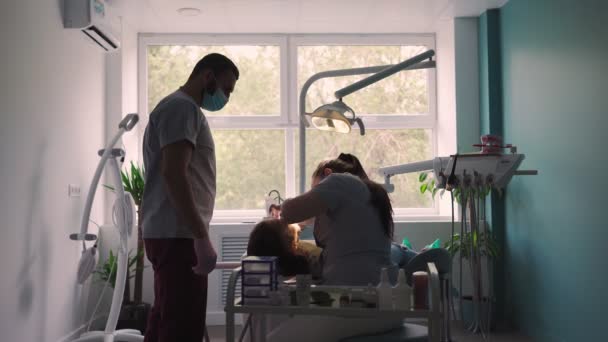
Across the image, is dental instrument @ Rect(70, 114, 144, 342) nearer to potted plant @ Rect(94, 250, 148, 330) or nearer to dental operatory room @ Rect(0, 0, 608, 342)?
dental operatory room @ Rect(0, 0, 608, 342)

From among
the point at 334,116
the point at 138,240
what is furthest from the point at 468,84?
the point at 138,240

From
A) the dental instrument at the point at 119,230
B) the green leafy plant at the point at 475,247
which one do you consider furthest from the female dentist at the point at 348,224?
the green leafy plant at the point at 475,247

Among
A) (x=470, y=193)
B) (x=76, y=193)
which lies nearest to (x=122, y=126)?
(x=76, y=193)

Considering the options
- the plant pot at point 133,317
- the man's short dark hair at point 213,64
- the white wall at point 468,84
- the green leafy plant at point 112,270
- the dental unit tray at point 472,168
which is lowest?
the plant pot at point 133,317

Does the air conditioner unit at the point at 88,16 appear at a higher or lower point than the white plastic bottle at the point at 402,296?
higher

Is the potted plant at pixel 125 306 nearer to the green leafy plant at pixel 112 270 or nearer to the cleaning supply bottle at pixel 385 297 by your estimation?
the green leafy plant at pixel 112 270

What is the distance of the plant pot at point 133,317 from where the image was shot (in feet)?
13.6

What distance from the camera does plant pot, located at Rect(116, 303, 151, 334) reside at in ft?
13.6

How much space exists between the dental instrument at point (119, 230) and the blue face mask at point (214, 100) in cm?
136

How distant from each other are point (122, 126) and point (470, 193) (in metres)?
1.97

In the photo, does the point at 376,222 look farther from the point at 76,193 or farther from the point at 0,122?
the point at 76,193

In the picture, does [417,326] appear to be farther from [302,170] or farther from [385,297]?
[302,170]

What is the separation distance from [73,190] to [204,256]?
2.16 m

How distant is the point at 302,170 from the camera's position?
3.29m
